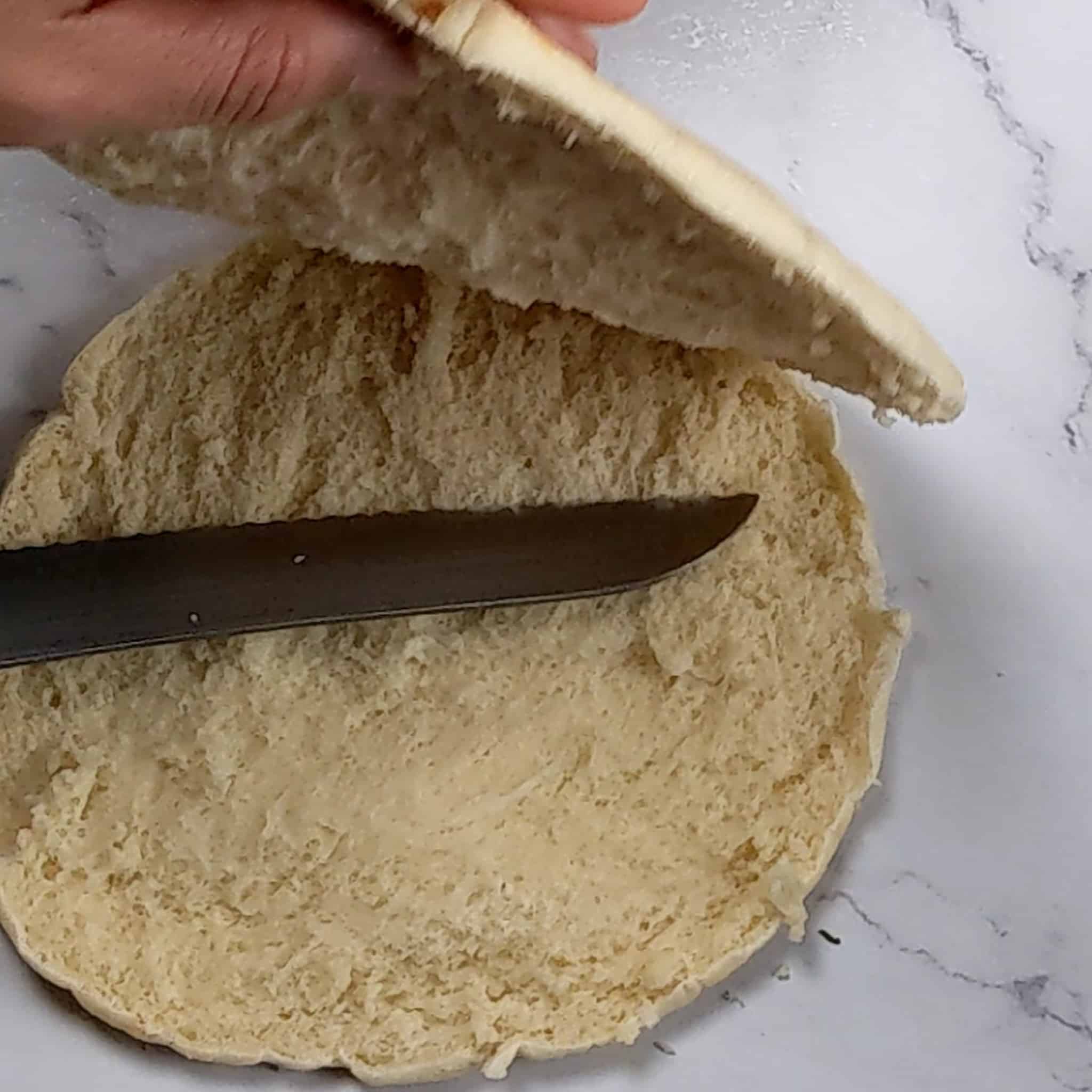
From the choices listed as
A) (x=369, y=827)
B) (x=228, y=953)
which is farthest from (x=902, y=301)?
(x=228, y=953)

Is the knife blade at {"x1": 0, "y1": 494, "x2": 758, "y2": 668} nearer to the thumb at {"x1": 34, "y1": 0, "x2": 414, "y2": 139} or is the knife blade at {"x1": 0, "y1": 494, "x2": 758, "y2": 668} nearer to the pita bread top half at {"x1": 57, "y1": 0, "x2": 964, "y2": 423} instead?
the pita bread top half at {"x1": 57, "y1": 0, "x2": 964, "y2": 423}

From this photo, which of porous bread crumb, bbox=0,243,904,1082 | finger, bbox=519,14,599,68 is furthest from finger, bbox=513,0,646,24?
porous bread crumb, bbox=0,243,904,1082

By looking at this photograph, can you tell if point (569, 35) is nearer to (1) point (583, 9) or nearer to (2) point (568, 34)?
(2) point (568, 34)

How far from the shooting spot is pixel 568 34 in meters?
1.20

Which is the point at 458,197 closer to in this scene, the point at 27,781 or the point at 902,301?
the point at 902,301

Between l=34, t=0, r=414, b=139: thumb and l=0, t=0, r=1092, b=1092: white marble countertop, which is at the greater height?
l=34, t=0, r=414, b=139: thumb

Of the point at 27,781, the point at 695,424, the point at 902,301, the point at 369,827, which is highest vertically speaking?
the point at 902,301

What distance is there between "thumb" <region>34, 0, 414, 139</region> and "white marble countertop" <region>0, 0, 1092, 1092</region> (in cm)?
60

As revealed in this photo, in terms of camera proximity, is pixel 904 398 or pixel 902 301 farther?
pixel 902 301

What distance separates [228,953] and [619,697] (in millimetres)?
432

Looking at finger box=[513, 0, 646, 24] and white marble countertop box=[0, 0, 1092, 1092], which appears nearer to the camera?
finger box=[513, 0, 646, 24]

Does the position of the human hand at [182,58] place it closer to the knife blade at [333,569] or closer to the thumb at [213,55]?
the thumb at [213,55]

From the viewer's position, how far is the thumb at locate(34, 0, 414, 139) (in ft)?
2.84

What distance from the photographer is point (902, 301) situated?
4.77 ft
